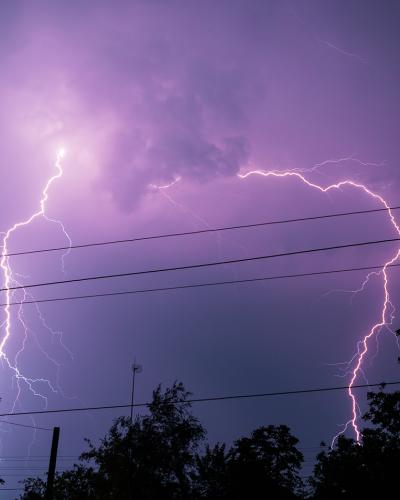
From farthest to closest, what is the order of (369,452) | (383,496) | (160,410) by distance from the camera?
(160,410)
(369,452)
(383,496)

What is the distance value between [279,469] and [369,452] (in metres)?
6.57

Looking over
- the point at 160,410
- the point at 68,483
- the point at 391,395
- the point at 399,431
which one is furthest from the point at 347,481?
the point at 68,483

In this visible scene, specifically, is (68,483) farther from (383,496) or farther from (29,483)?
(383,496)

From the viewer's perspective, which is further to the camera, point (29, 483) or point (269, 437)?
point (29, 483)

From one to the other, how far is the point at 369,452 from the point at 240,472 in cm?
652

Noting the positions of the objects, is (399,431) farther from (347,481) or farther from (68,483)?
(68,483)

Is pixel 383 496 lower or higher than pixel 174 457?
lower

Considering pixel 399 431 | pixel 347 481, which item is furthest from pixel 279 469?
pixel 399 431

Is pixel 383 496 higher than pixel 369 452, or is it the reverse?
pixel 369 452

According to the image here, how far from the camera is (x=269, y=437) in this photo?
25.9 m

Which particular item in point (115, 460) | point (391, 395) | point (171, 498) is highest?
point (391, 395)

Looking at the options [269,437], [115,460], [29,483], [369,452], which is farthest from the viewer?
[29,483]

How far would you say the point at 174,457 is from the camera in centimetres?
2244

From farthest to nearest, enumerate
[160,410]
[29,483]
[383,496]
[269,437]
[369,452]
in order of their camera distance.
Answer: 1. [29,483]
2. [269,437]
3. [160,410]
4. [369,452]
5. [383,496]
